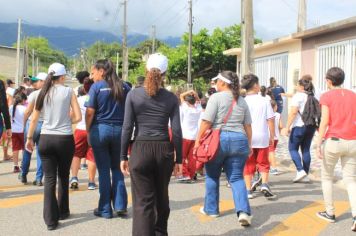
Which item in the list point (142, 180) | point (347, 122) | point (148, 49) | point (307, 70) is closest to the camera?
point (142, 180)

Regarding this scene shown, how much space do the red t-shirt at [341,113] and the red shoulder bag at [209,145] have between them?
1.19 m

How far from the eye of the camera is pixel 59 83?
6.08m

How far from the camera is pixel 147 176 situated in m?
4.82

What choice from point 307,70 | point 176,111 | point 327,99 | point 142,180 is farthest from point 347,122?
point 307,70

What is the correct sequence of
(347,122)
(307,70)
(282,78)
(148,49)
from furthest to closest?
(148,49) < (282,78) < (307,70) < (347,122)

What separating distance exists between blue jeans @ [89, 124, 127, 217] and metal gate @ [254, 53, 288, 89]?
50.8 ft

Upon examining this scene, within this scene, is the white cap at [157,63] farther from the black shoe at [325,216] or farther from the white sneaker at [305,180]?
the white sneaker at [305,180]

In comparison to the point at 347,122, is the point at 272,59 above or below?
above

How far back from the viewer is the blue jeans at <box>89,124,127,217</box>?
6.12 meters

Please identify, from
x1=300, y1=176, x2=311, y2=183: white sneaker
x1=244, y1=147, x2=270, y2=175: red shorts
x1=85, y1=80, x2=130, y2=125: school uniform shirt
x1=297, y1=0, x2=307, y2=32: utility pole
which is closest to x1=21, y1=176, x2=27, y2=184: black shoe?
x1=85, y1=80, x2=130, y2=125: school uniform shirt

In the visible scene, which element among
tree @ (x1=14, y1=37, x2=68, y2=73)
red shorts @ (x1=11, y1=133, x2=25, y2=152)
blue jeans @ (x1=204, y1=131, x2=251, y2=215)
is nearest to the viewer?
blue jeans @ (x1=204, y1=131, x2=251, y2=215)

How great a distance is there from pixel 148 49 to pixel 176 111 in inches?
3455

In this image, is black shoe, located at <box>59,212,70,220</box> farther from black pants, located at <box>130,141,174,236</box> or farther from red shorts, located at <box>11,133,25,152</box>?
red shorts, located at <box>11,133,25,152</box>

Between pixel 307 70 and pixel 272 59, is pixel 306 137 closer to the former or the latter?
pixel 307 70
